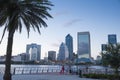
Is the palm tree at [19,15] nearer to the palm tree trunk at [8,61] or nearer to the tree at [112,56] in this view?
the palm tree trunk at [8,61]

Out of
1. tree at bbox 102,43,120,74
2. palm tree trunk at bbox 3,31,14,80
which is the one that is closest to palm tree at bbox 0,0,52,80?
palm tree trunk at bbox 3,31,14,80

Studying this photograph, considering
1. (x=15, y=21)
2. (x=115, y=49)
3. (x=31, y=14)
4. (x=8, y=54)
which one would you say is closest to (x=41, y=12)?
(x=31, y=14)

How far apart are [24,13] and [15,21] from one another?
5.05 feet

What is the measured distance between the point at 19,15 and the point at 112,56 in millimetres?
17923

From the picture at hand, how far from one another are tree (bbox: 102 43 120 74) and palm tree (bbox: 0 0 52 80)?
14.1m

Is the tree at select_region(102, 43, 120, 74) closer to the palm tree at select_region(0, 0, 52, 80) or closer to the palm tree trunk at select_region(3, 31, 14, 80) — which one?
the palm tree at select_region(0, 0, 52, 80)

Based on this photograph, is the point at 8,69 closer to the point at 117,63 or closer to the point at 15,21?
the point at 15,21

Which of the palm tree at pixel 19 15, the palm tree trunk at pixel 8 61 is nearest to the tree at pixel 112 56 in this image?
the palm tree at pixel 19 15

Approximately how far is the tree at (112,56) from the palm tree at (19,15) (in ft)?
46.2

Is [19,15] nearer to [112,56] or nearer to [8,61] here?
[8,61]

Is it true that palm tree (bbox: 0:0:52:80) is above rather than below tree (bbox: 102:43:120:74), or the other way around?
above

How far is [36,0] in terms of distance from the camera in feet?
79.3

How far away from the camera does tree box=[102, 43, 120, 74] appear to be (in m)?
34.4

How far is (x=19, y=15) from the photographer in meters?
24.0
